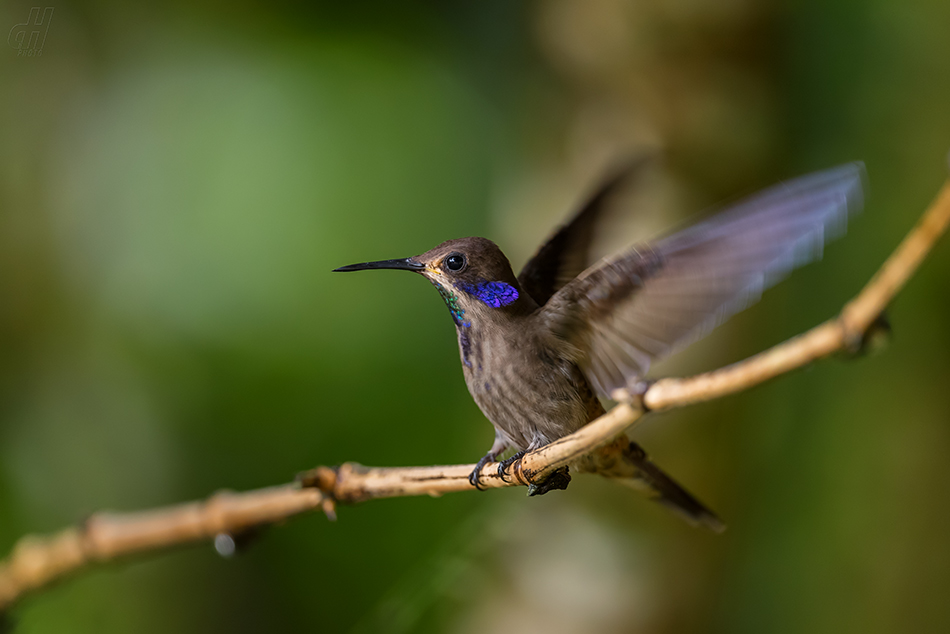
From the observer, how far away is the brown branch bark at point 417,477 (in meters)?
0.29

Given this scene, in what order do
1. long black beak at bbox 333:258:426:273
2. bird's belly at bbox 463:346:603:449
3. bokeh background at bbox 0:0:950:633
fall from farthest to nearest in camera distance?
bokeh background at bbox 0:0:950:633, bird's belly at bbox 463:346:603:449, long black beak at bbox 333:258:426:273

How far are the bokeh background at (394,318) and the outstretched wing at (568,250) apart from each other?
0.31 metres

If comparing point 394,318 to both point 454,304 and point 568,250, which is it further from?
point 454,304

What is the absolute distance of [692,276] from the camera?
514 mm

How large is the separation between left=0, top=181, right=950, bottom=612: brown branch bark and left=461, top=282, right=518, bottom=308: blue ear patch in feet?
0.41

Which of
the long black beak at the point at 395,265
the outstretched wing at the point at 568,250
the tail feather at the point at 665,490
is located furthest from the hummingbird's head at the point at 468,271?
the tail feather at the point at 665,490

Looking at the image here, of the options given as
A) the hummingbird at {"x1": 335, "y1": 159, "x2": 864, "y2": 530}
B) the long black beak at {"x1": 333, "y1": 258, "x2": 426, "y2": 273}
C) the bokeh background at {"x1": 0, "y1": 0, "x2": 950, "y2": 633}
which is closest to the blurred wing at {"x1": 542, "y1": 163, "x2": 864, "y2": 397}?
the hummingbird at {"x1": 335, "y1": 159, "x2": 864, "y2": 530}

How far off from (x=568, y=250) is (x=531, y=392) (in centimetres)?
17

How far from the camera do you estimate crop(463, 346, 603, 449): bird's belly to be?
62cm

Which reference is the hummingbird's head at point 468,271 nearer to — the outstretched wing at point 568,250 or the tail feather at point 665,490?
the outstretched wing at point 568,250

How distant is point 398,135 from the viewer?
5.26 feet

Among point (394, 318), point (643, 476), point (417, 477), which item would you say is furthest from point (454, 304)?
point (394, 318)

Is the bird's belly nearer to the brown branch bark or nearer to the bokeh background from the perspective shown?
the brown branch bark

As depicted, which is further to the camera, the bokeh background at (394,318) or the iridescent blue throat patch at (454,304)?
the bokeh background at (394,318)
